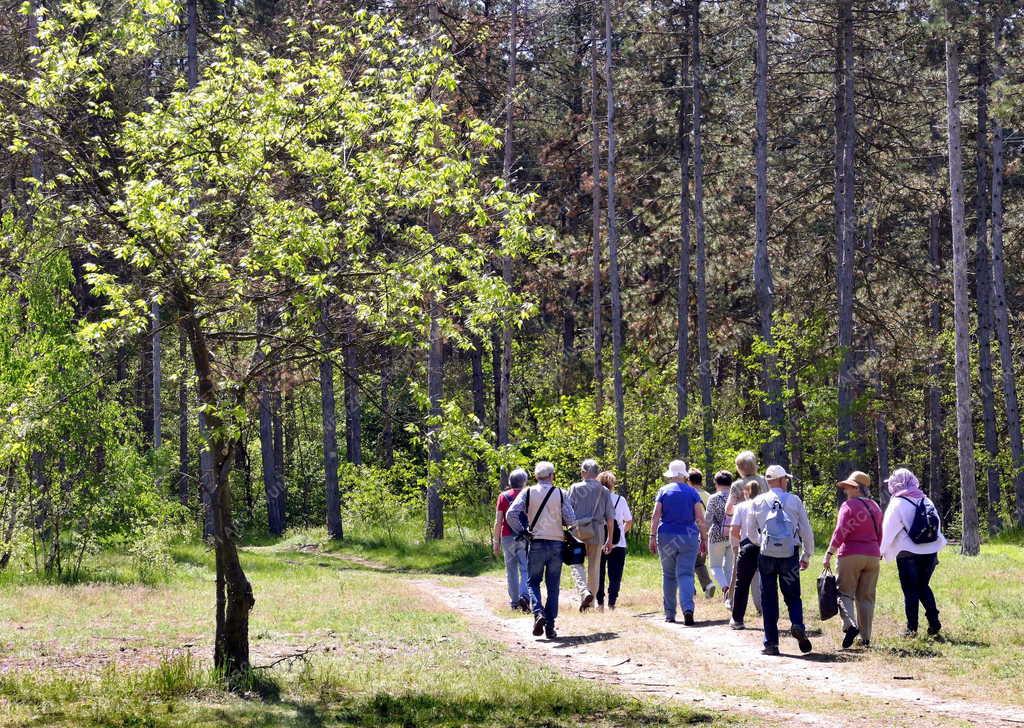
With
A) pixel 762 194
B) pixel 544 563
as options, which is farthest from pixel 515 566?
pixel 762 194

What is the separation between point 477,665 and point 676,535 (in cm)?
413

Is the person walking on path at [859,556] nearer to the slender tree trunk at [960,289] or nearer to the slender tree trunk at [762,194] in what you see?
the slender tree trunk at [960,289]

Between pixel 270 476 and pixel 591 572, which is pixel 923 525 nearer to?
pixel 591 572

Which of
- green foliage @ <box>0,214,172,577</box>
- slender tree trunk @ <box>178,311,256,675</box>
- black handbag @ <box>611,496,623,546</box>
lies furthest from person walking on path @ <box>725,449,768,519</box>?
green foliage @ <box>0,214,172,577</box>

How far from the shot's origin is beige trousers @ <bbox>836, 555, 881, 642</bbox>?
12.5 metres

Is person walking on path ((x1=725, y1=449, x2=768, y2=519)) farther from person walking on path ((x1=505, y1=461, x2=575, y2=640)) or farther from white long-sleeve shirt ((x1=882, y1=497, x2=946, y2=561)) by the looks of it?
person walking on path ((x1=505, y1=461, x2=575, y2=640))

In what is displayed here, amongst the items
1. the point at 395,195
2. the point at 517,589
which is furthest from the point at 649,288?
the point at 395,195

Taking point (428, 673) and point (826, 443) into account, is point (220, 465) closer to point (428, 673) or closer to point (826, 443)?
point (428, 673)

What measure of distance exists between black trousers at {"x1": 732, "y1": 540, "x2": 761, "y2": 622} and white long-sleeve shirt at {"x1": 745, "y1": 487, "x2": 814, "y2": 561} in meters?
0.33

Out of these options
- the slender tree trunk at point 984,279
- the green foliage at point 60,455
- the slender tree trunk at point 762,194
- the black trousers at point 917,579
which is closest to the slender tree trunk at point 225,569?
the black trousers at point 917,579

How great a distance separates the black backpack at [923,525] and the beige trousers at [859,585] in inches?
20.2

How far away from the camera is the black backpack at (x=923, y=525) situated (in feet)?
41.7

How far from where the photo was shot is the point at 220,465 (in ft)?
34.8

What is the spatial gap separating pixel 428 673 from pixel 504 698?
1.49 metres
